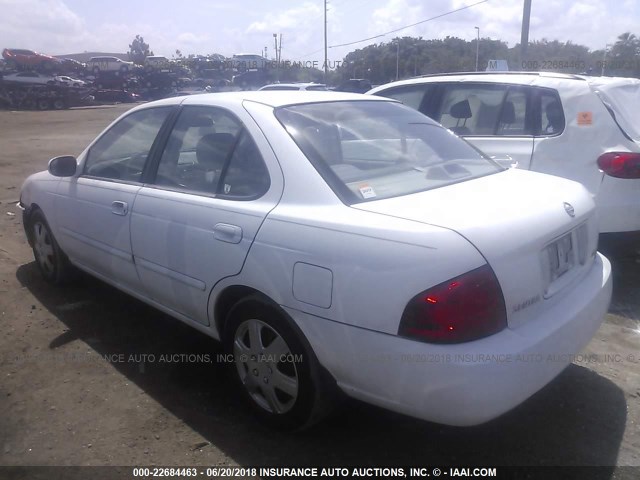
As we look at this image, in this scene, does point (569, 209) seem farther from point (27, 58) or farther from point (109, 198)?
point (27, 58)

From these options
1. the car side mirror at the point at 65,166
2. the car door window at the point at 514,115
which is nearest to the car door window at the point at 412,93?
the car door window at the point at 514,115

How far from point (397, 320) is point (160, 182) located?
1974 millimetres

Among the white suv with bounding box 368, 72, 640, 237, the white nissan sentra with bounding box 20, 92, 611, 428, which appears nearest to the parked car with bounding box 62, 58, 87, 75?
the white suv with bounding box 368, 72, 640, 237

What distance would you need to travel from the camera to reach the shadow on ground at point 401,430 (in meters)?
2.79

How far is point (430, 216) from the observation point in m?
2.45

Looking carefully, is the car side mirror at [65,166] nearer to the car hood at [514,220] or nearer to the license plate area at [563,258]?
the car hood at [514,220]

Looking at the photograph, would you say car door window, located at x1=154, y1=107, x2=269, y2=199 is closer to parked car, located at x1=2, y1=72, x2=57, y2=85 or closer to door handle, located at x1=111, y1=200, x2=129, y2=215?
door handle, located at x1=111, y1=200, x2=129, y2=215

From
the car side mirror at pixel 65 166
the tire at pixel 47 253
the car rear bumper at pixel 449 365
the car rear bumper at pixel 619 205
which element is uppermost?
the car side mirror at pixel 65 166

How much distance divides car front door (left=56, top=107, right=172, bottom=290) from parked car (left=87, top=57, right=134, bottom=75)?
3903cm

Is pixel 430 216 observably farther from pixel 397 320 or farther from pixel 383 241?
pixel 397 320

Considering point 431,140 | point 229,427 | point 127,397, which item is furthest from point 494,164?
point 127,397

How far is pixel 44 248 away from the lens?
5055 millimetres

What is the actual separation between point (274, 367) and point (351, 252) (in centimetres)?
84

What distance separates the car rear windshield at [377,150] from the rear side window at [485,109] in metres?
1.73
